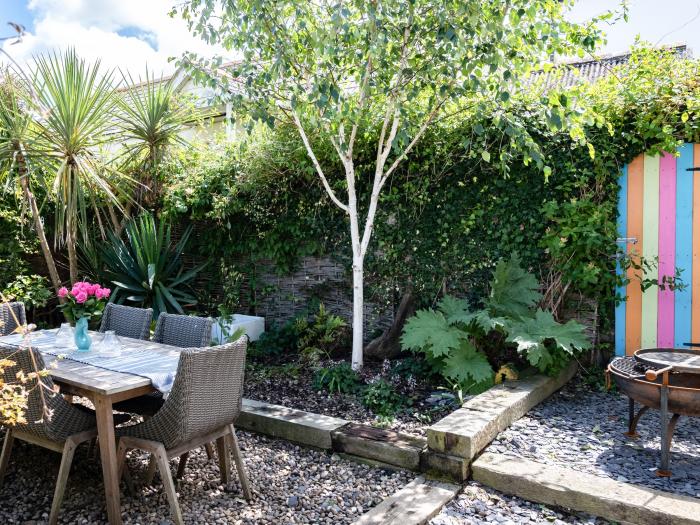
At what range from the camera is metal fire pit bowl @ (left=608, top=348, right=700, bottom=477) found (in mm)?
2670

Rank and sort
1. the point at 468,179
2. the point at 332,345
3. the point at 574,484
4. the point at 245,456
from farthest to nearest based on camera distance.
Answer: the point at 332,345 → the point at 468,179 → the point at 245,456 → the point at 574,484

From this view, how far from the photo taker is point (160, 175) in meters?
6.38

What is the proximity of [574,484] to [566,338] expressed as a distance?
1.30 m

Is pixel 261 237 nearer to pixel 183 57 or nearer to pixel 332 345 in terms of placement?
pixel 332 345

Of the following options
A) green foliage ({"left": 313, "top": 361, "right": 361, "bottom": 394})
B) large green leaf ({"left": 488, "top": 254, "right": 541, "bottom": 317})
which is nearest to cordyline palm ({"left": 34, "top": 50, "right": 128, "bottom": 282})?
green foliage ({"left": 313, "top": 361, "right": 361, "bottom": 394})

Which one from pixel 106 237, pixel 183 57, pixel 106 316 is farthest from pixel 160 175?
pixel 106 316

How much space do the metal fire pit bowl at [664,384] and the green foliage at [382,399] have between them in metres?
1.41

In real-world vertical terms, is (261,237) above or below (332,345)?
above

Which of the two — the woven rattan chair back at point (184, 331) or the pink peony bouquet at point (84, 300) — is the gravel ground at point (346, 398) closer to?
the woven rattan chair back at point (184, 331)

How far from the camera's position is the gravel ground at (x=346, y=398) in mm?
3541

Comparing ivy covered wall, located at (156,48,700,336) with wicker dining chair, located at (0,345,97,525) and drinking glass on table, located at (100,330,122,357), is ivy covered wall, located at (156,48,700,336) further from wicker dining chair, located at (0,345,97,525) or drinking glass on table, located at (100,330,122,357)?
wicker dining chair, located at (0,345,97,525)

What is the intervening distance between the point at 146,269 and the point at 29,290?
1.59 m

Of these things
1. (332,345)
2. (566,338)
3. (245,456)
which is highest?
(566,338)

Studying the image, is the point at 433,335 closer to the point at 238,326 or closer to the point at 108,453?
the point at 108,453
